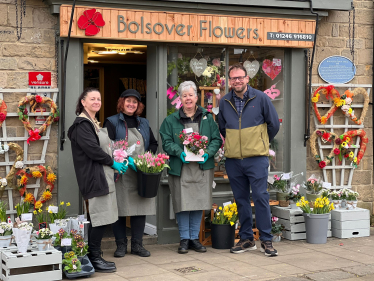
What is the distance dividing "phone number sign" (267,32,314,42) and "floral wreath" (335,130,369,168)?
1560mm

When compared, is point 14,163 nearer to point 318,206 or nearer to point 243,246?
point 243,246

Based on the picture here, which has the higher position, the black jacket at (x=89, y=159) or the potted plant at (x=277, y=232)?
the black jacket at (x=89, y=159)

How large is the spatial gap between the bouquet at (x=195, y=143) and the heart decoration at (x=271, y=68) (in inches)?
79.8

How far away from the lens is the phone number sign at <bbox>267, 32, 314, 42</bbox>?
7676mm

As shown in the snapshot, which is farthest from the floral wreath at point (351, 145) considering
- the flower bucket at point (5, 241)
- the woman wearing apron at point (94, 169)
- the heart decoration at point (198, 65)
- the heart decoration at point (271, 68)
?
the flower bucket at point (5, 241)

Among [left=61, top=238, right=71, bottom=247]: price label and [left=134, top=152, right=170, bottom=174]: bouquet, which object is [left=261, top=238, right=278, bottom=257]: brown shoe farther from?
[left=61, top=238, right=71, bottom=247]: price label

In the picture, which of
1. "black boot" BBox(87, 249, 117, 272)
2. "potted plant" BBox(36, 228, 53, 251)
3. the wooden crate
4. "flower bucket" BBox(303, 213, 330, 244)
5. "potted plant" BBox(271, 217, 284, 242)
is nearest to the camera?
the wooden crate

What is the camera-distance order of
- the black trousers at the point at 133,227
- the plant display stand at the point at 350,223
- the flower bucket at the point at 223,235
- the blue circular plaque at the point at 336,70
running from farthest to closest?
the blue circular plaque at the point at 336,70, the plant display stand at the point at 350,223, the flower bucket at the point at 223,235, the black trousers at the point at 133,227

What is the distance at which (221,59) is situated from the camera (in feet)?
25.5

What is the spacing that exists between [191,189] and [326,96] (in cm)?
280

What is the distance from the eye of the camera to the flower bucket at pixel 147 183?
615cm

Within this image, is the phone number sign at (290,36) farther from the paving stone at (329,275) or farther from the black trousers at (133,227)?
the paving stone at (329,275)

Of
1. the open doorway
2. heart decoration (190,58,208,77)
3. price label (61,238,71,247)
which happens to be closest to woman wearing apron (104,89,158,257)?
price label (61,238,71,247)

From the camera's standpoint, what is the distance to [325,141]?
816 cm
